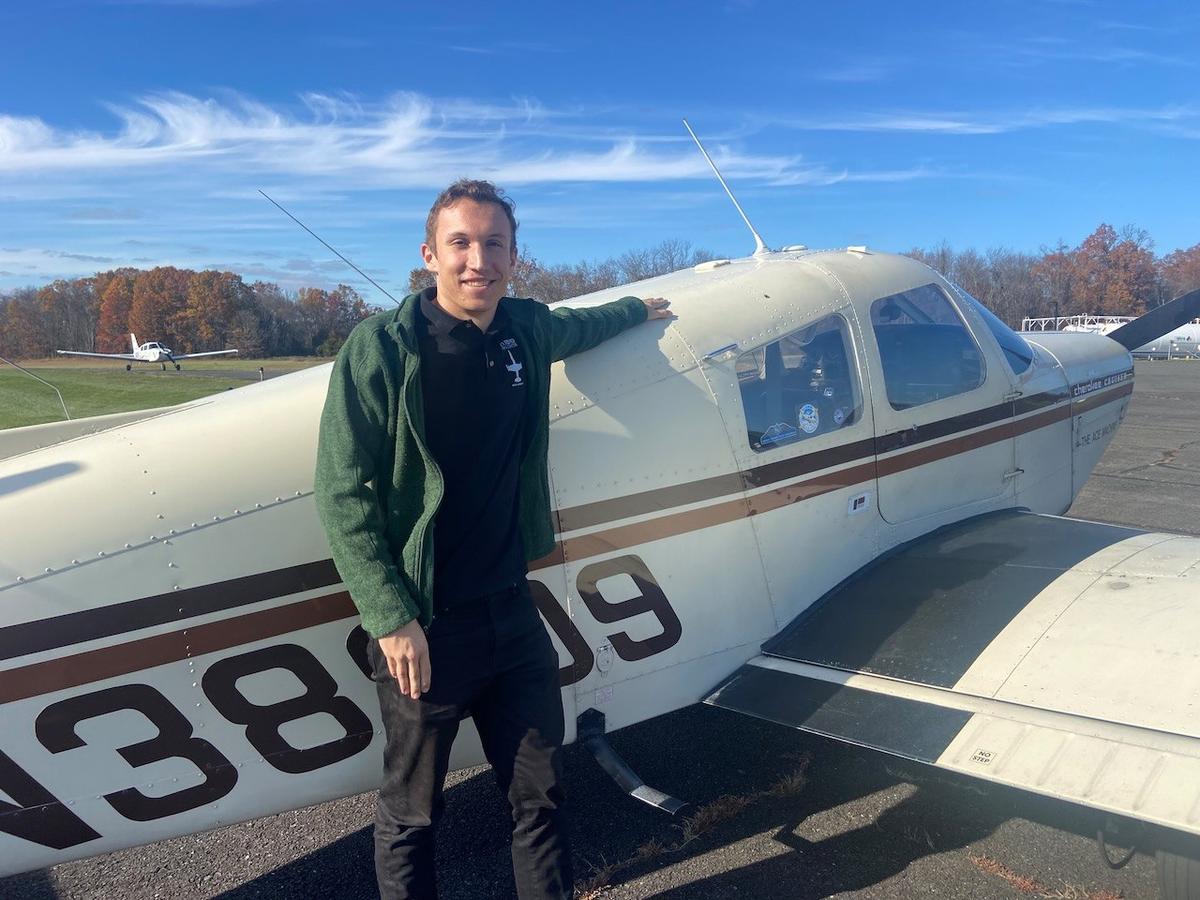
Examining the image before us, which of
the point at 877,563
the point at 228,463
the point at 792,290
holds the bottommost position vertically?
the point at 877,563

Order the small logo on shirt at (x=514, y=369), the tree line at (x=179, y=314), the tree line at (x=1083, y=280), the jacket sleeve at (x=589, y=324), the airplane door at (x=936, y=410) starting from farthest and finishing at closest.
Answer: the tree line at (x=1083, y=280) < the tree line at (x=179, y=314) < the airplane door at (x=936, y=410) < the jacket sleeve at (x=589, y=324) < the small logo on shirt at (x=514, y=369)

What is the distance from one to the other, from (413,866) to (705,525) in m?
1.60

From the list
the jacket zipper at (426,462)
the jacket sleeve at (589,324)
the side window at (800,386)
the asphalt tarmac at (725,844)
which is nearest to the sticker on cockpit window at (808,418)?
the side window at (800,386)

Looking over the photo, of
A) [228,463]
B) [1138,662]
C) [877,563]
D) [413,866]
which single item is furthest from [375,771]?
[1138,662]

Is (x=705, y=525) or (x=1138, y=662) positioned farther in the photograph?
(x=705, y=525)

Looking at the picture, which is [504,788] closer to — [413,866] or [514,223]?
[413,866]

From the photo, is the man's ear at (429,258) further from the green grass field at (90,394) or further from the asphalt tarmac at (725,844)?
the green grass field at (90,394)

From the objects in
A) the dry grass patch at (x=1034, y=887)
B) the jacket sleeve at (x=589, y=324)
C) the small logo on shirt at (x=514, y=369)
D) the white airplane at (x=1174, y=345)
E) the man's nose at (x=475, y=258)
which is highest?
the man's nose at (x=475, y=258)

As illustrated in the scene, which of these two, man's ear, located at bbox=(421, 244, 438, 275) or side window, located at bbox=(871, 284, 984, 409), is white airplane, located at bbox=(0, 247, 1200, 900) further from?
man's ear, located at bbox=(421, 244, 438, 275)

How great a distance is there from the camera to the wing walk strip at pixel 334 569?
7.43ft

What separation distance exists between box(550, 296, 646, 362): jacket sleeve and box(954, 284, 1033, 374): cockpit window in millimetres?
2439

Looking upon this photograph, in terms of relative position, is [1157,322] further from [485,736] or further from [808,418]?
[485,736]

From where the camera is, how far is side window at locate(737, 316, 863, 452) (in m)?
3.53

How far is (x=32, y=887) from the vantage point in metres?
3.39
